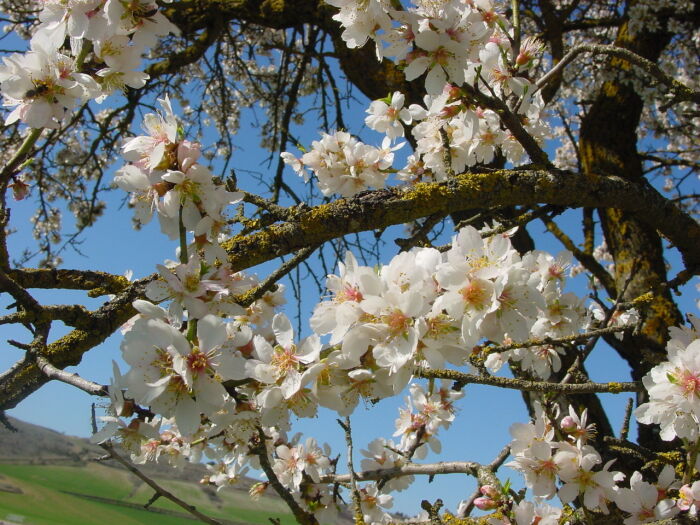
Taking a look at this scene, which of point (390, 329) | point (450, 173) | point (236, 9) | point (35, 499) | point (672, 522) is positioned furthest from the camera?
point (35, 499)

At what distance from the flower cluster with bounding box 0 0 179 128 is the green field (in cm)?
514

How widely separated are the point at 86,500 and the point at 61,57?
25.3 feet

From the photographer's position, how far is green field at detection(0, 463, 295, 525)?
233 inches

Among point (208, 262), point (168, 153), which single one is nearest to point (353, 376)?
point (208, 262)

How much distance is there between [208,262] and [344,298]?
0.29m

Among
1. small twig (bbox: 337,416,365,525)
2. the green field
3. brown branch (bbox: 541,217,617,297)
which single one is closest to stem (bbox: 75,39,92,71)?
small twig (bbox: 337,416,365,525)

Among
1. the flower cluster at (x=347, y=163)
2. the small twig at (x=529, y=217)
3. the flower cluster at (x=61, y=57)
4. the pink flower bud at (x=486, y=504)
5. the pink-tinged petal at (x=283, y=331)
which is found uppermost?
the flower cluster at (x=347, y=163)

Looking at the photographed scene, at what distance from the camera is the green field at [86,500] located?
591 centimetres

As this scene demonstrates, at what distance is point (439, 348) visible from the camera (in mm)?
906

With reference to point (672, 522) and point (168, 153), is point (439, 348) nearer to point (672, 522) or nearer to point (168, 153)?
point (168, 153)

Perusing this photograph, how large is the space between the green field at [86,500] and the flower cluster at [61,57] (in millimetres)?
5141

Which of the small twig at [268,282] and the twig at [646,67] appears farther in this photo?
the twig at [646,67]

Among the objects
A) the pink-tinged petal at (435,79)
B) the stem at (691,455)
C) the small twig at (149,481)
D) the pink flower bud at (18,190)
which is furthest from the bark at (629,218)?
the pink flower bud at (18,190)

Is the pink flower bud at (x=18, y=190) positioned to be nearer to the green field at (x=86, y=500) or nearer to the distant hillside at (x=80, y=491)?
the distant hillside at (x=80, y=491)
